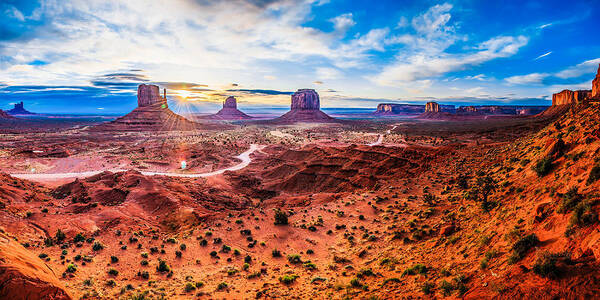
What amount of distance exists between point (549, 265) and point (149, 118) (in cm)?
14275

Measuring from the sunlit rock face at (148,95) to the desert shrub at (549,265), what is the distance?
154824mm

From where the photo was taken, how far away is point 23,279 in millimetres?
7742

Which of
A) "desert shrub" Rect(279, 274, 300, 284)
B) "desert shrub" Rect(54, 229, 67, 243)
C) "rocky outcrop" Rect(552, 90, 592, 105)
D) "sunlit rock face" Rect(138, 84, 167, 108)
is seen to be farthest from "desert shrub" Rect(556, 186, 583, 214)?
"rocky outcrop" Rect(552, 90, 592, 105)

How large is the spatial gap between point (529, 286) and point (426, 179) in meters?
24.0

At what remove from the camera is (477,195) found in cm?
1712

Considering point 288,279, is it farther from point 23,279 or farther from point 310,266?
point 23,279

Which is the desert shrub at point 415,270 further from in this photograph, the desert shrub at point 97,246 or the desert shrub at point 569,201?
the desert shrub at point 97,246

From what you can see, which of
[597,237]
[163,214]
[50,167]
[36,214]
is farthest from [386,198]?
[50,167]

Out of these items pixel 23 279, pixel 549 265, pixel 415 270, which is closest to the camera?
pixel 549 265

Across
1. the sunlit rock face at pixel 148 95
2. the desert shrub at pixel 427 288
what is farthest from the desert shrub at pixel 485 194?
the sunlit rock face at pixel 148 95

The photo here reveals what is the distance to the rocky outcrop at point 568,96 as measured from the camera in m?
129

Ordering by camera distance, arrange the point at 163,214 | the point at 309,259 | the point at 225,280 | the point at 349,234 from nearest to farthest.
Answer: the point at 225,280
the point at 309,259
the point at 349,234
the point at 163,214

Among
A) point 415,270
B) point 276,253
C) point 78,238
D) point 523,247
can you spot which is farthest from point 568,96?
point 78,238

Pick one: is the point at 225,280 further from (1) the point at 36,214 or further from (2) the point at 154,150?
(2) the point at 154,150
